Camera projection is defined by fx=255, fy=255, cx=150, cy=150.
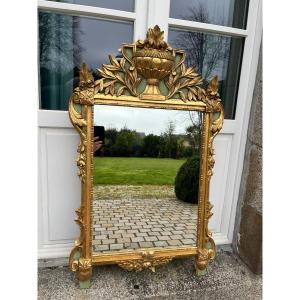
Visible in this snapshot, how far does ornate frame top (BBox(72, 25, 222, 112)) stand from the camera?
1298mm

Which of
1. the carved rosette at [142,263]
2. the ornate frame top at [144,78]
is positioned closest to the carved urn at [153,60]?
the ornate frame top at [144,78]

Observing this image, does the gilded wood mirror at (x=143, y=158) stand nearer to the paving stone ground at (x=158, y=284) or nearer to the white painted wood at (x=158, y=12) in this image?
the paving stone ground at (x=158, y=284)

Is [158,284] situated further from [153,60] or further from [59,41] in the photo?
[59,41]

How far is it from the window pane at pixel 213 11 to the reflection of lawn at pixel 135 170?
0.91 meters

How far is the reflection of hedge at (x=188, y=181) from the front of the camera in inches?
59.2

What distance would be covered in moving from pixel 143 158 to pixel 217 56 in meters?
0.88

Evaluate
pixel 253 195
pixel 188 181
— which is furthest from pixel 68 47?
pixel 253 195

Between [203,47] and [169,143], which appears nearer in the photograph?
[169,143]

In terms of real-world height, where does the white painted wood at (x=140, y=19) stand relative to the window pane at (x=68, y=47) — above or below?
above

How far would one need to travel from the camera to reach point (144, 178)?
1.46 meters

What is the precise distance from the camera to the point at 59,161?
155 centimetres

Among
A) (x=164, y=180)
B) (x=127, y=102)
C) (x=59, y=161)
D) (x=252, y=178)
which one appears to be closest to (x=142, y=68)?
(x=127, y=102)

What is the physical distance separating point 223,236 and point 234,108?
3.12 feet

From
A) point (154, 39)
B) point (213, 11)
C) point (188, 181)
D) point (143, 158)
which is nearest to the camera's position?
point (154, 39)
